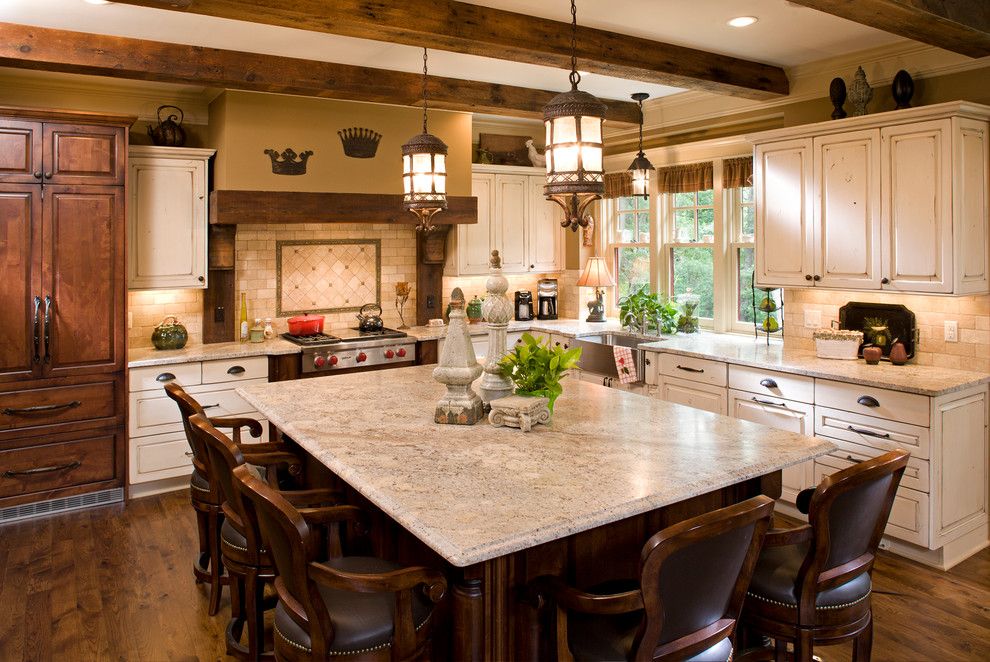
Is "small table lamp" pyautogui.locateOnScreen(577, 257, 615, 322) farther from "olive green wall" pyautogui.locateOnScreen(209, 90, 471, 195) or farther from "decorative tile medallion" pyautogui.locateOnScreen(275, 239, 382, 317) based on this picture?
"decorative tile medallion" pyautogui.locateOnScreen(275, 239, 382, 317)

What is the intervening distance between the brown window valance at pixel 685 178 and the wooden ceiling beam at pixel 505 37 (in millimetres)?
882

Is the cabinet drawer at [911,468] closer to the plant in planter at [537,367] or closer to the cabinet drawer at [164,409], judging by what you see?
the plant in planter at [537,367]

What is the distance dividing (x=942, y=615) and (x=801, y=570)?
5.62 ft

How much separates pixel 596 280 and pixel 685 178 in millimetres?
1190

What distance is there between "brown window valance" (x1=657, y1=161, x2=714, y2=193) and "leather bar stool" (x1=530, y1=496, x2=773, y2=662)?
171 inches

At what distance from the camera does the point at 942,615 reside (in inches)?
132

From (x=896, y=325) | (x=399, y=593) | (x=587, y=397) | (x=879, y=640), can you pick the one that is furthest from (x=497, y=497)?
(x=896, y=325)

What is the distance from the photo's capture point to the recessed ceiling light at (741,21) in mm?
3924


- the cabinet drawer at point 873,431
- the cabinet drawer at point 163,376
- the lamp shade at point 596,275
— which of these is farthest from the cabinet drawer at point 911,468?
the cabinet drawer at point 163,376

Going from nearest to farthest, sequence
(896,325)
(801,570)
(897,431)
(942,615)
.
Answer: (801,570) < (942,615) < (897,431) < (896,325)

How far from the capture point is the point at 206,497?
130 inches

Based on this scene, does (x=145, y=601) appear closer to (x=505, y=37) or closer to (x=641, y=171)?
(x=505, y=37)

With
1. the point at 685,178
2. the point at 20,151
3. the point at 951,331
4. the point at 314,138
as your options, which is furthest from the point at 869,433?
the point at 20,151

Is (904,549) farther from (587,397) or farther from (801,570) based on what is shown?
(801,570)
